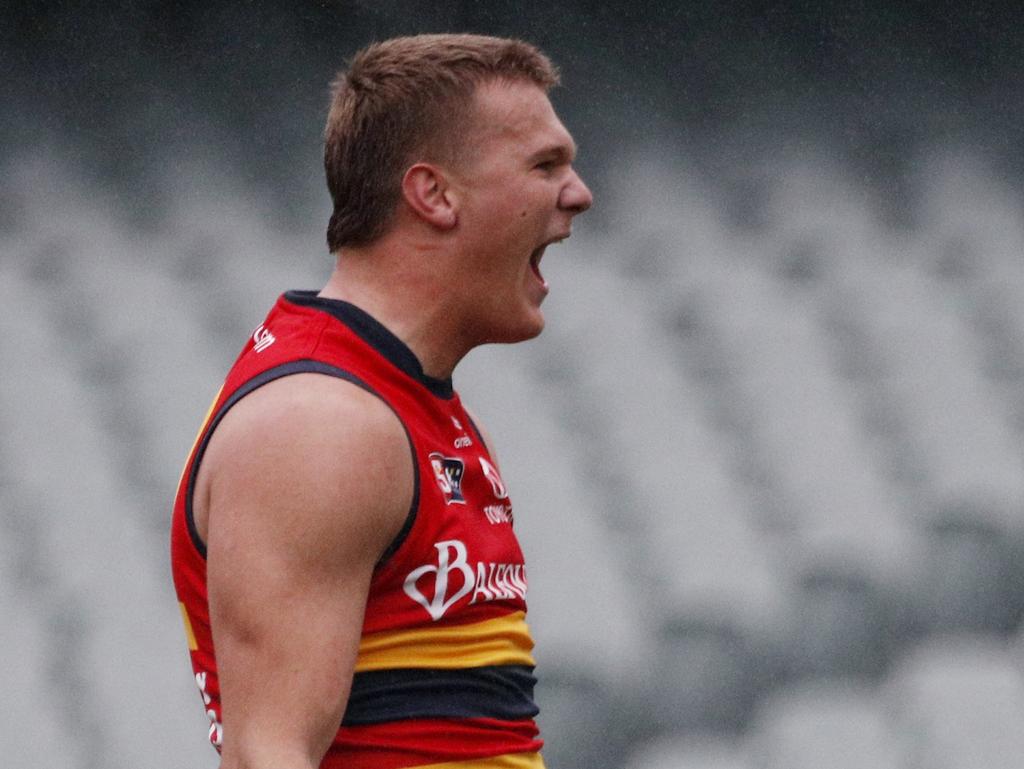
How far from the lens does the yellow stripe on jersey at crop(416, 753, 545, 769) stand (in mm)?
1529

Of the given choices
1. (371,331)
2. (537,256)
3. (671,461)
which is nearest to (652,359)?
(671,461)

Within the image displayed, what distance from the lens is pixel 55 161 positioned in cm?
341

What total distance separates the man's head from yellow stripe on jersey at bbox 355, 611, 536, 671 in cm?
40

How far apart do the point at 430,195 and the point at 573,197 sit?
6.5 inches

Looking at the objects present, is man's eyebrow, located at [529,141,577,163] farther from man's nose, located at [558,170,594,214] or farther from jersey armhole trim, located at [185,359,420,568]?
jersey armhole trim, located at [185,359,420,568]

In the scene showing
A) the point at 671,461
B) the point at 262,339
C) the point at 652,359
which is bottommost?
the point at 262,339

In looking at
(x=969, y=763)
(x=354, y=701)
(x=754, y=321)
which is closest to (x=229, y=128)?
(x=754, y=321)

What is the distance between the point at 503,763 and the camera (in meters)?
1.58

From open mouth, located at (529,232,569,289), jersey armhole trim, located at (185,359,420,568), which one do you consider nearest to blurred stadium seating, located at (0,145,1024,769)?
open mouth, located at (529,232,569,289)

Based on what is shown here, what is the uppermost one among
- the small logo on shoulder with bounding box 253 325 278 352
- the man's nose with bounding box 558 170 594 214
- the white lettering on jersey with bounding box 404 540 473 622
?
the man's nose with bounding box 558 170 594 214

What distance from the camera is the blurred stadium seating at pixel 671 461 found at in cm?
316

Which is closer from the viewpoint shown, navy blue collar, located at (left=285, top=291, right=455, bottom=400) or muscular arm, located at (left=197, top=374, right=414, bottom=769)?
muscular arm, located at (left=197, top=374, right=414, bottom=769)

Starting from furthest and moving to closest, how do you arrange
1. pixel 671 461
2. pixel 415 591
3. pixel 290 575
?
pixel 671 461
pixel 415 591
pixel 290 575

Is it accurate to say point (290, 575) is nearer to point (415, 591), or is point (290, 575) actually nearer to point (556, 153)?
point (415, 591)
